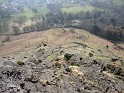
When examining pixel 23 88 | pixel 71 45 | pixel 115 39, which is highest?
pixel 23 88

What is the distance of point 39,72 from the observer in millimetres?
60906

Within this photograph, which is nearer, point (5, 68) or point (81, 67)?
point (5, 68)

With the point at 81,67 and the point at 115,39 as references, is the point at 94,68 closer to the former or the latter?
the point at 81,67

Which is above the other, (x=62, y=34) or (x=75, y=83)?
(x=75, y=83)

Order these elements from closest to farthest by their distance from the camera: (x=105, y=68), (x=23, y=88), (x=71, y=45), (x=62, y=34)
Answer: (x=23, y=88)
(x=105, y=68)
(x=71, y=45)
(x=62, y=34)

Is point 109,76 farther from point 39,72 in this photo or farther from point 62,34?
point 62,34

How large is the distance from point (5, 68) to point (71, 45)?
162 ft

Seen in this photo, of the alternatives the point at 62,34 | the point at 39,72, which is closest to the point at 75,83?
the point at 39,72

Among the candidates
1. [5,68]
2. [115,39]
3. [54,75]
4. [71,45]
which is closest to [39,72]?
[54,75]

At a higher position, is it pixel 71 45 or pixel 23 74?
pixel 23 74

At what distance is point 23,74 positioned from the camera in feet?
179

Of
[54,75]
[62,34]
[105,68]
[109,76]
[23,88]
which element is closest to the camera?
[23,88]

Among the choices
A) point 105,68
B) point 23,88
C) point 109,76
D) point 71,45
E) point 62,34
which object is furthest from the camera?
point 62,34

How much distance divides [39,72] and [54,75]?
3.90 metres
